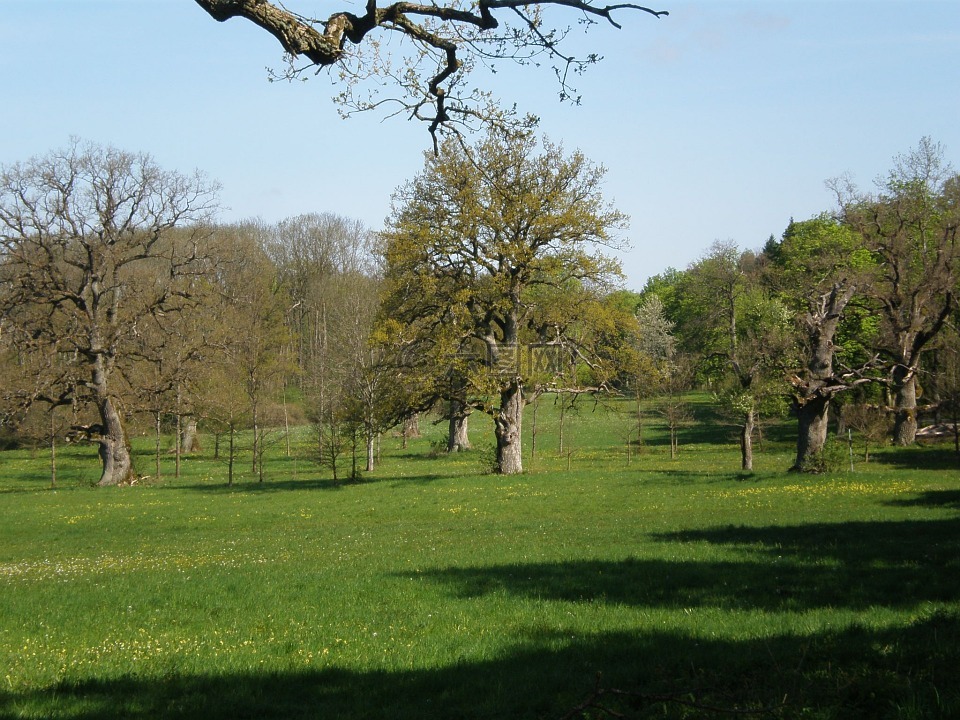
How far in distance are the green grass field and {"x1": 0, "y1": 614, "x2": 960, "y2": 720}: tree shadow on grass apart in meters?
0.03

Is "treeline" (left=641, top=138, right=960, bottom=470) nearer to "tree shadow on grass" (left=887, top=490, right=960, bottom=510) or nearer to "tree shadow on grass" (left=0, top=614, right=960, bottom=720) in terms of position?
"tree shadow on grass" (left=887, top=490, right=960, bottom=510)

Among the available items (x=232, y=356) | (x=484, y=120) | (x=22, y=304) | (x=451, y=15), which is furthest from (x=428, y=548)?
(x=22, y=304)

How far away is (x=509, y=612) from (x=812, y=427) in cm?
2334

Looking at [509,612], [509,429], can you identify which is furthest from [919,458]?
[509,612]

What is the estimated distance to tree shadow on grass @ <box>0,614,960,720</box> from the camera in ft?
17.4

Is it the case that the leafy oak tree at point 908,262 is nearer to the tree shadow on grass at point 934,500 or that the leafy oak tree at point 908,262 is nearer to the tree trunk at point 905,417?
the tree trunk at point 905,417

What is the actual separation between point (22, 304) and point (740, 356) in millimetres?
32842

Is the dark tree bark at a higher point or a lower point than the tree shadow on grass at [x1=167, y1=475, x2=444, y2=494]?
higher

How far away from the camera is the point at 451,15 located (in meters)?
6.96

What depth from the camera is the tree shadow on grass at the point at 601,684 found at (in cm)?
531

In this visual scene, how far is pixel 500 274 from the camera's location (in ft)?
106

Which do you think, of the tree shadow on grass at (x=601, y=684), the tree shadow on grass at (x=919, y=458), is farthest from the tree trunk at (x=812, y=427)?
the tree shadow on grass at (x=601, y=684)

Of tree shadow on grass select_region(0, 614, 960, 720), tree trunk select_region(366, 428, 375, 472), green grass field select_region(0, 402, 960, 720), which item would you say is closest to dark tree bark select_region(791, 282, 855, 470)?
green grass field select_region(0, 402, 960, 720)

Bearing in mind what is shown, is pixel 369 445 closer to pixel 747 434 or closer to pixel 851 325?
pixel 747 434
